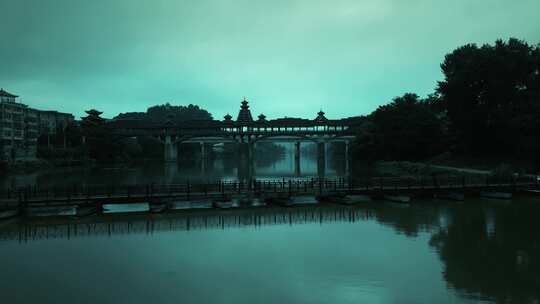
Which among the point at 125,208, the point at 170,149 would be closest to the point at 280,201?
the point at 125,208

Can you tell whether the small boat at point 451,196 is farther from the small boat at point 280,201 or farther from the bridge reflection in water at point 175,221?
the small boat at point 280,201

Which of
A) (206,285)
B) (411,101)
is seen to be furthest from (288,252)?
(411,101)

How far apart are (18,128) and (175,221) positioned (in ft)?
218

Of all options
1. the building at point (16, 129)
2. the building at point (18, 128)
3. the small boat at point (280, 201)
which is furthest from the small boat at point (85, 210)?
the building at point (16, 129)

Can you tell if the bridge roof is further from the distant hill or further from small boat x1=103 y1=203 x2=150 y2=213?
small boat x1=103 y1=203 x2=150 y2=213

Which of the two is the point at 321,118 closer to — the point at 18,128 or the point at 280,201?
the point at 18,128

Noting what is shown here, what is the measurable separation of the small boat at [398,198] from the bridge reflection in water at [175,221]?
3.57 m

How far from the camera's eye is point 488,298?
10812mm

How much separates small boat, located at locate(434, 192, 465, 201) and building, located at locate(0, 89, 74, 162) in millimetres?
59195

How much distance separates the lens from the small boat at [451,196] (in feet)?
91.2

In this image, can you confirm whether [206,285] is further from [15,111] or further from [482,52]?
[15,111]

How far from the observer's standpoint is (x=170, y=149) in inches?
3659

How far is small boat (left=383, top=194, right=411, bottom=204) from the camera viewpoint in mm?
26688

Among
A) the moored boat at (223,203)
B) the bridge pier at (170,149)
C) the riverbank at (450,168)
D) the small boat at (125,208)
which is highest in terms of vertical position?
the bridge pier at (170,149)
